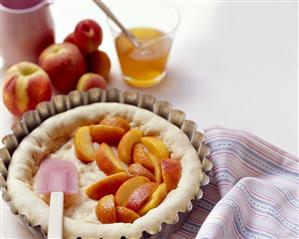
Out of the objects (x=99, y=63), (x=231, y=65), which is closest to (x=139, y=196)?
(x=99, y=63)

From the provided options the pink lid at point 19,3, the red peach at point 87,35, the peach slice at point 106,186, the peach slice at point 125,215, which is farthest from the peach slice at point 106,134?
the pink lid at point 19,3

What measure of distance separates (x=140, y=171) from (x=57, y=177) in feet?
0.63

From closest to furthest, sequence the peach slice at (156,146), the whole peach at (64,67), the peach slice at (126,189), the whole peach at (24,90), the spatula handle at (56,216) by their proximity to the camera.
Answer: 1. the spatula handle at (56,216)
2. the peach slice at (126,189)
3. the peach slice at (156,146)
4. the whole peach at (24,90)
5. the whole peach at (64,67)

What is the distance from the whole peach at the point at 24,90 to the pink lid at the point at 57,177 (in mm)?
249

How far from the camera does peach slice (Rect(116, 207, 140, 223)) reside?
4.81ft

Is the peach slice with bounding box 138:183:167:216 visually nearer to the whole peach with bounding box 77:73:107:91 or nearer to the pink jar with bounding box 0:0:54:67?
the whole peach with bounding box 77:73:107:91

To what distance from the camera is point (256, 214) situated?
4.91ft

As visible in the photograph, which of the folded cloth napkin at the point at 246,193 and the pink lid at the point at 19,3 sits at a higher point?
the pink lid at the point at 19,3

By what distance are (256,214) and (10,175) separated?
0.57m

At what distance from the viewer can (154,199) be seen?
1.50 meters

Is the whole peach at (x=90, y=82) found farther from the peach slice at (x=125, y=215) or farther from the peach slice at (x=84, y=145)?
the peach slice at (x=125, y=215)

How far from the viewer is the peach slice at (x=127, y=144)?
1.63 meters

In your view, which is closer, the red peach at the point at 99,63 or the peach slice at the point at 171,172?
the peach slice at the point at 171,172

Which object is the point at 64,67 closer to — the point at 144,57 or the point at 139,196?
the point at 144,57
